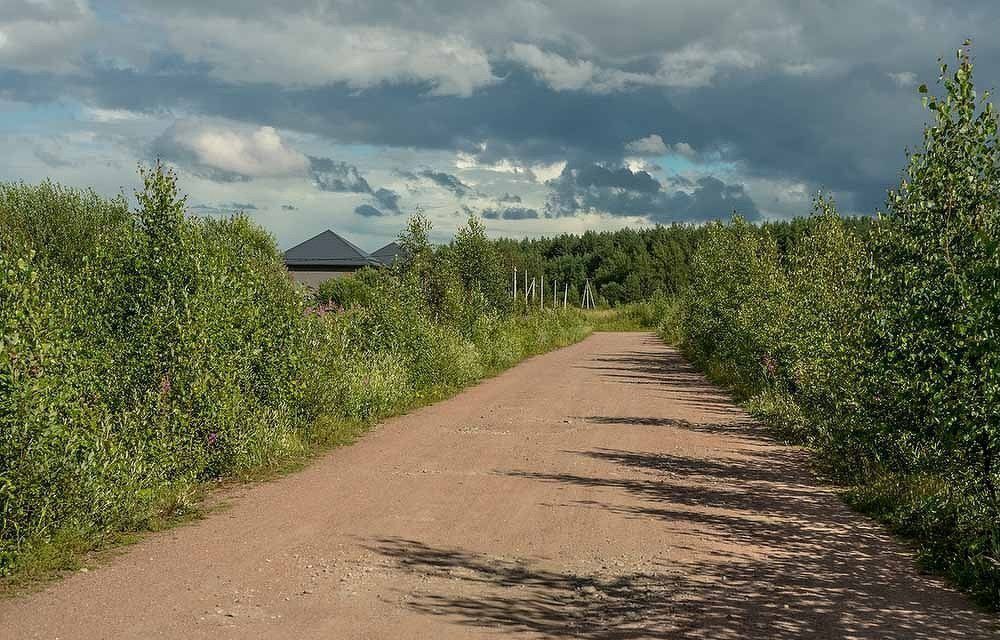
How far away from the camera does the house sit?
72375 millimetres

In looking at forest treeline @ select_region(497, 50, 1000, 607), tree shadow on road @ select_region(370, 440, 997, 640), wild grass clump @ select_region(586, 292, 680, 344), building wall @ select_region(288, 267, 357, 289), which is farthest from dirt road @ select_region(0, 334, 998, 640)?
building wall @ select_region(288, 267, 357, 289)

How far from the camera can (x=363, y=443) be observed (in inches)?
543

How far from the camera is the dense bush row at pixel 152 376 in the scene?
725cm

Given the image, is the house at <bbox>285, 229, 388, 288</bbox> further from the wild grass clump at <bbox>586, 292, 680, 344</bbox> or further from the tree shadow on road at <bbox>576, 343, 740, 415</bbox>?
the tree shadow on road at <bbox>576, 343, 740, 415</bbox>

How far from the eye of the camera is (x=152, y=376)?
10.3 meters

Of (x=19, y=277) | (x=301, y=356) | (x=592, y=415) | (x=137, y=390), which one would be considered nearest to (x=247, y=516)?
(x=137, y=390)

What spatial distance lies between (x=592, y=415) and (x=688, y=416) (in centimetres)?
189

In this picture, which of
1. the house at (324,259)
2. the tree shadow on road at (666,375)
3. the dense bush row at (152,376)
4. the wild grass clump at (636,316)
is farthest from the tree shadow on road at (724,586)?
the house at (324,259)

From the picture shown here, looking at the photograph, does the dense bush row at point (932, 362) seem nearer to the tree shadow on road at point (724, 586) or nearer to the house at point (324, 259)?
the tree shadow on road at point (724, 586)

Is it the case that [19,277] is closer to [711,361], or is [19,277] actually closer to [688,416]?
[688,416]

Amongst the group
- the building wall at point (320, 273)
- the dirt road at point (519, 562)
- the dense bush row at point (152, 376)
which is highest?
the building wall at point (320, 273)

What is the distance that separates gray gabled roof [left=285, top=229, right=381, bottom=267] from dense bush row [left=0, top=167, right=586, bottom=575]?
54.7 metres

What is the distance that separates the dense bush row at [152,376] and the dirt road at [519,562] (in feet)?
2.12

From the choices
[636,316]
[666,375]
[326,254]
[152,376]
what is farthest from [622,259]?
[152,376]
